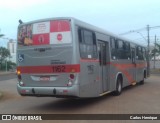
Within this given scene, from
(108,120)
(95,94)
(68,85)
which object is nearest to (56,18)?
(68,85)

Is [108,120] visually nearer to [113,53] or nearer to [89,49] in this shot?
[89,49]

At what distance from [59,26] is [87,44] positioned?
4.53ft

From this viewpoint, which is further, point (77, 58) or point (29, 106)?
point (29, 106)

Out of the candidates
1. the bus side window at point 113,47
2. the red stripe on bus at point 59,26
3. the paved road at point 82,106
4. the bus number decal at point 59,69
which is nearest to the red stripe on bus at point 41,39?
→ the red stripe on bus at point 59,26

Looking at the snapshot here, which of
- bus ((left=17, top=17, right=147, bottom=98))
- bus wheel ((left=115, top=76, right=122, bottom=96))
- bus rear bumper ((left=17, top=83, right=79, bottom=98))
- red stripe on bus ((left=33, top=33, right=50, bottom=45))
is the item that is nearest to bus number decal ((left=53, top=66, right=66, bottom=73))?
bus ((left=17, top=17, right=147, bottom=98))

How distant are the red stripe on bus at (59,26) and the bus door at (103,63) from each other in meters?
2.64

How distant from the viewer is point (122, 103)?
43.0 feet

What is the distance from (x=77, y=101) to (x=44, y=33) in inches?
150

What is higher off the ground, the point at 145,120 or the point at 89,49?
the point at 89,49

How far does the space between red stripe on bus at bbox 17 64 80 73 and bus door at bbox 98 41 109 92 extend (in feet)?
8.24

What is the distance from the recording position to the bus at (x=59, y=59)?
11.0 meters

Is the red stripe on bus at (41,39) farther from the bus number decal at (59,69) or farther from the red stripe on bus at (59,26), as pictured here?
the bus number decal at (59,69)

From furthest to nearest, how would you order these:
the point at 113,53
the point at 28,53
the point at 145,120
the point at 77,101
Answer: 1. the point at 113,53
2. the point at 77,101
3. the point at 28,53
4. the point at 145,120

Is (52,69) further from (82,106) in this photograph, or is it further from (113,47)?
(113,47)
